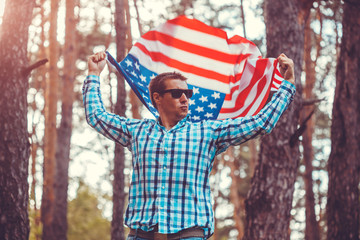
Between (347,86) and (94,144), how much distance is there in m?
18.0

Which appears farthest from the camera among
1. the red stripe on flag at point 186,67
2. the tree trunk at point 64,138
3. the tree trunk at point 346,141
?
the tree trunk at point 64,138

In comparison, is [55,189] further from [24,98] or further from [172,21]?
[172,21]

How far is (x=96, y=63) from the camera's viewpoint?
3.91m

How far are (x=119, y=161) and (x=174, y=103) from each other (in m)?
6.76

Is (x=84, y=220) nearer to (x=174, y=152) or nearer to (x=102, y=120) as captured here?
(x=102, y=120)

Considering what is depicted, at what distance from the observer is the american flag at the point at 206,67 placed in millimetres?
4698

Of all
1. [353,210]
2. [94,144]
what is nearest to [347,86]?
[353,210]

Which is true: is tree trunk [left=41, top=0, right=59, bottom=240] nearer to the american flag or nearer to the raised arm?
the american flag

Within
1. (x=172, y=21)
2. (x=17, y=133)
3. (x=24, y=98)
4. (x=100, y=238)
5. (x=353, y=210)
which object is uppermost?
(x=172, y=21)

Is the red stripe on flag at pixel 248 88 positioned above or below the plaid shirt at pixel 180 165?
above

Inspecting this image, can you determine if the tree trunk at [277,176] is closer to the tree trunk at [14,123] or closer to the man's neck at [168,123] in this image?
the tree trunk at [14,123]

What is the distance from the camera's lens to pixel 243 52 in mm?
5219

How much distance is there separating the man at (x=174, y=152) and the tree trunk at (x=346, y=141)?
22.3 feet

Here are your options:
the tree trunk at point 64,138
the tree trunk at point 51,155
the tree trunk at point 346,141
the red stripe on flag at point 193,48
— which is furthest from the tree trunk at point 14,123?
the tree trunk at point 64,138
